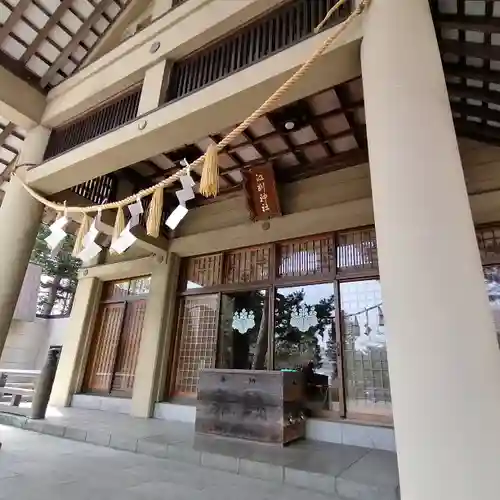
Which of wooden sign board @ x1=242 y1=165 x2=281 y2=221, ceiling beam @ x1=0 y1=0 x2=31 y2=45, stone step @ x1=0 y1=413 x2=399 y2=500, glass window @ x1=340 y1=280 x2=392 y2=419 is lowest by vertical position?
stone step @ x1=0 y1=413 x2=399 y2=500

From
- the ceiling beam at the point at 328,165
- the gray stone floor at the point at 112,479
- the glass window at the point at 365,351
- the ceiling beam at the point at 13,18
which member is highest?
the ceiling beam at the point at 13,18

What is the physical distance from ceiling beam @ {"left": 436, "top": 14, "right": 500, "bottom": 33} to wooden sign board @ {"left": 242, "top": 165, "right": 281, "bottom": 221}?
2584 millimetres

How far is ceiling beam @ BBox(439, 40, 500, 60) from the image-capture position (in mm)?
2602

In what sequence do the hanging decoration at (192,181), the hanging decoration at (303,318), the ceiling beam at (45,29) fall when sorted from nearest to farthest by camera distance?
the hanging decoration at (192,181)
the ceiling beam at (45,29)
the hanging decoration at (303,318)

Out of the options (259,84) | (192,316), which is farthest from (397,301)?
(192,316)

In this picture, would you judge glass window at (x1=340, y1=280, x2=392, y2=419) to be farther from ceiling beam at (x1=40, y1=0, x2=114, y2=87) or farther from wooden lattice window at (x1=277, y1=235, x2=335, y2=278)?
ceiling beam at (x1=40, y1=0, x2=114, y2=87)

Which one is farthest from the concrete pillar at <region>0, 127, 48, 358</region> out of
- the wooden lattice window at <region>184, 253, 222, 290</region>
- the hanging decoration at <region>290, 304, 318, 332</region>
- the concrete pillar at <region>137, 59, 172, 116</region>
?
the hanging decoration at <region>290, 304, 318, 332</region>

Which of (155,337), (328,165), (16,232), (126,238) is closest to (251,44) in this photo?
(126,238)

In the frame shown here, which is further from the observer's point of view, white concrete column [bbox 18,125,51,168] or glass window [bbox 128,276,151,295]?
glass window [bbox 128,276,151,295]

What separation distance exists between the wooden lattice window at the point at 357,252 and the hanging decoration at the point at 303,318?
66 cm

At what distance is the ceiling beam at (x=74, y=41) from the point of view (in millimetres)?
4207

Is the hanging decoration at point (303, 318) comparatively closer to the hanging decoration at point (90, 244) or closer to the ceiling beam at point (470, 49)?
the hanging decoration at point (90, 244)

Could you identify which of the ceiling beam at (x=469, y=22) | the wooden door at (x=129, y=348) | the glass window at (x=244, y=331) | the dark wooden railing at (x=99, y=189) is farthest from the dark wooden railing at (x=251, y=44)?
the wooden door at (x=129, y=348)

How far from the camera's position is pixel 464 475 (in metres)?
1.15
